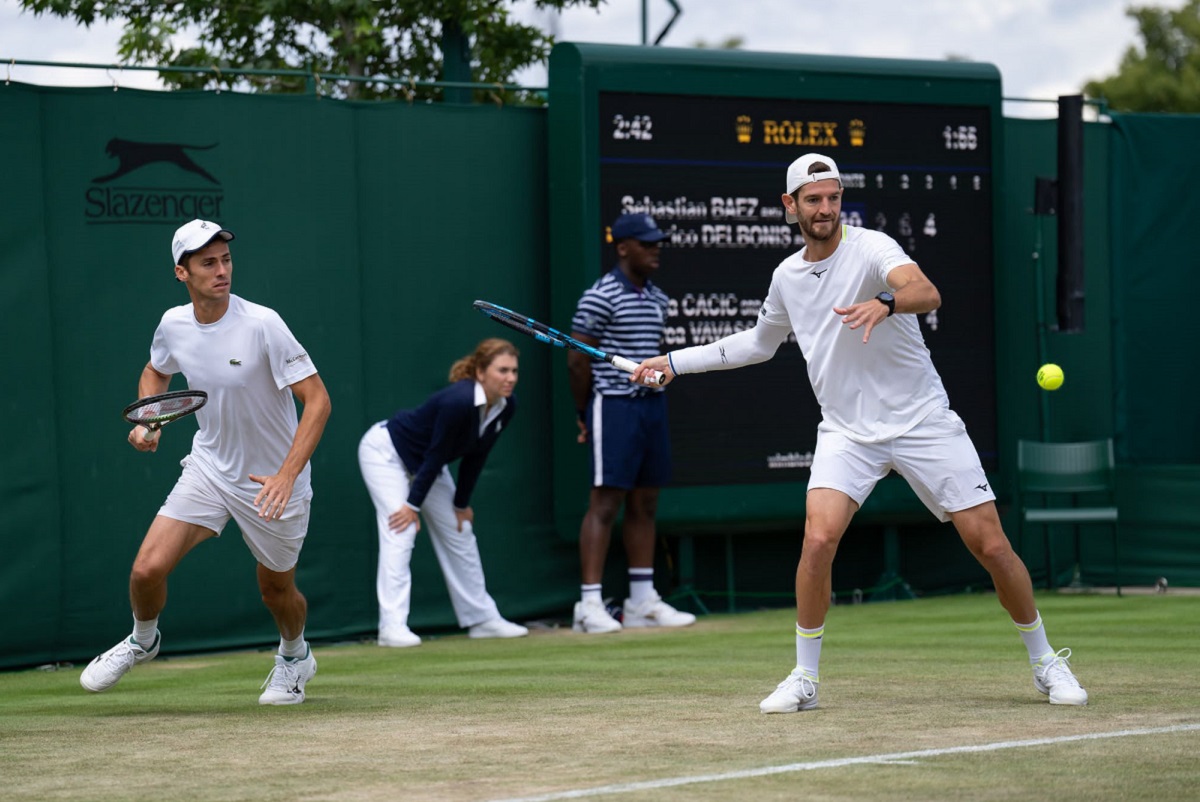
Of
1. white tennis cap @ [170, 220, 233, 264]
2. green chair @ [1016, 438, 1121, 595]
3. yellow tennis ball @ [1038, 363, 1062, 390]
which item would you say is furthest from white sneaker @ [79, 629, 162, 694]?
green chair @ [1016, 438, 1121, 595]

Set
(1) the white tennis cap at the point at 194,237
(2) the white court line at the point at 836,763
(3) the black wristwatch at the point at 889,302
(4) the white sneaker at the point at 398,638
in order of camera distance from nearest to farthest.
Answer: (2) the white court line at the point at 836,763 → (3) the black wristwatch at the point at 889,302 → (1) the white tennis cap at the point at 194,237 → (4) the white sneaker at the point at 398,638

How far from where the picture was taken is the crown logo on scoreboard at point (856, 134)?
1205cm

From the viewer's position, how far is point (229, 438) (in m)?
7.51

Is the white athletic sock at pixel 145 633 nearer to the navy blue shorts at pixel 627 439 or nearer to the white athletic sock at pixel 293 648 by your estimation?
the white athletic sock at pixel 293 648

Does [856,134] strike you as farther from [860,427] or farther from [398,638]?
[860,427]

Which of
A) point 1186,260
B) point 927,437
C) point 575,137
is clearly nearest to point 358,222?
point 575,137

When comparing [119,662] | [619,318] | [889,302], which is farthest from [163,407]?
[619,318]

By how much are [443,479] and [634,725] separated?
4626mm

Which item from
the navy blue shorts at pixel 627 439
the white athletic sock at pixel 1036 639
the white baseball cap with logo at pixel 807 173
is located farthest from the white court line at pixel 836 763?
the navy blue shorts at pixel 627 439

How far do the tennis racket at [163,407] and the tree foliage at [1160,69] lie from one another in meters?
42.1

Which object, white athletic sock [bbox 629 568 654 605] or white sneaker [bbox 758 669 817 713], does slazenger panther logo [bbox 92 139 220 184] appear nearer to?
white athletic sock [bbox 629 568 654 605]

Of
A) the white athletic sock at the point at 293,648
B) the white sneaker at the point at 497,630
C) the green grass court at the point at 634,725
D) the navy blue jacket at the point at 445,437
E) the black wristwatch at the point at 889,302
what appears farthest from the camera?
the white sneaker at the point at 497,630

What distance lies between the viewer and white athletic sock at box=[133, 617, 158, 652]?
24.8ft

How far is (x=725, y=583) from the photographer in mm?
12508
